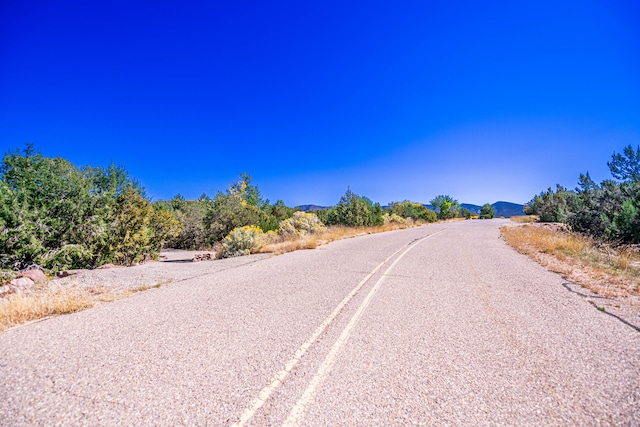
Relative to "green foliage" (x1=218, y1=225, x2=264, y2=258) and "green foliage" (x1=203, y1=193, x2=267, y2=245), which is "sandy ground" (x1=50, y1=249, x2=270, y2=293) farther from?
"green foliage" (x1=203, y1=193, x2=267, y2=245)

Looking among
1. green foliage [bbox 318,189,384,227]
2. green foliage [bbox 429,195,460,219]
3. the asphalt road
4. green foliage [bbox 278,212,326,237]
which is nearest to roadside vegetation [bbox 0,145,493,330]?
the asphalt road

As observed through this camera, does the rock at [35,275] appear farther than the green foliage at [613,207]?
No

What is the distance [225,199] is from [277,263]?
15.6m

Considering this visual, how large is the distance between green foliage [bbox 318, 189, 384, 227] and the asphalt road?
23091 mm

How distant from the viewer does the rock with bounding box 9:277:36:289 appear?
574 centimetres

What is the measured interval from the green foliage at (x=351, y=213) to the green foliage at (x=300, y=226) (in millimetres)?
7344

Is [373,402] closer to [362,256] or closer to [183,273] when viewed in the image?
[183,273]

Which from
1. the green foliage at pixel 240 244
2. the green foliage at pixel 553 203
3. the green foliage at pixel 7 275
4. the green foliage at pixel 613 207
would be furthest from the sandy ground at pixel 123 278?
the green foliage at pixel 553 203

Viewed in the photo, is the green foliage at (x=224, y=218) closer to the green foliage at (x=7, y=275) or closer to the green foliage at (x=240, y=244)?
the green foliage at (x=240, y=244)

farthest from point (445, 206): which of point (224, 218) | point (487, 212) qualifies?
point (224, 218)

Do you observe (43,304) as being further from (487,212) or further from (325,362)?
(487,212)

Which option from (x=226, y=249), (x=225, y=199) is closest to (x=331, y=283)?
(x=226, y=249)

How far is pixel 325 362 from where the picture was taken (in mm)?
3061

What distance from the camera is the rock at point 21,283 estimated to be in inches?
226
